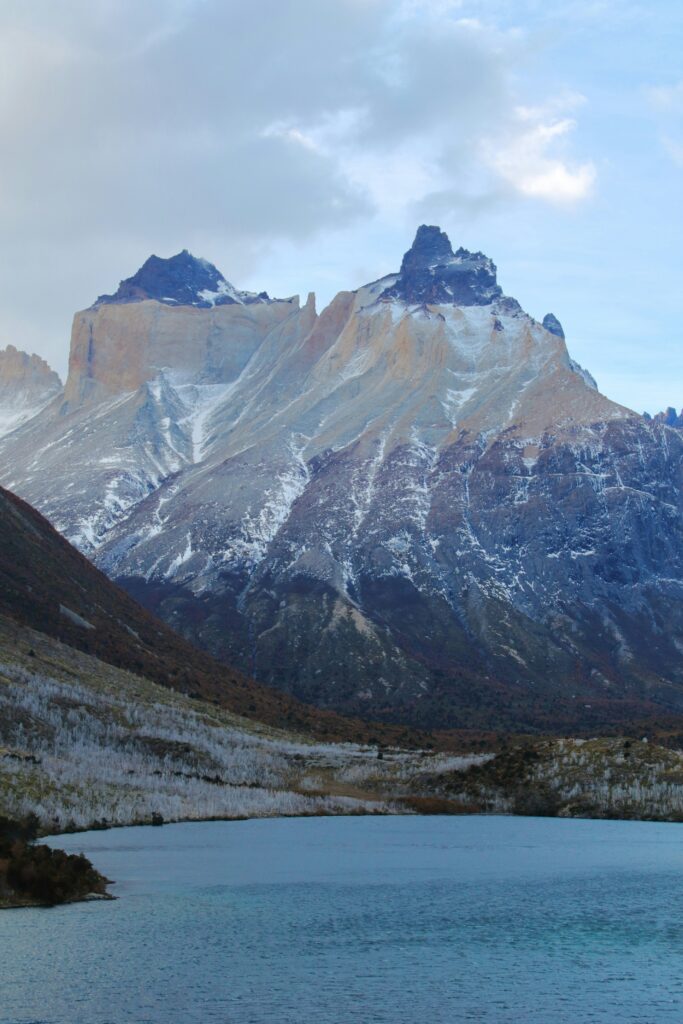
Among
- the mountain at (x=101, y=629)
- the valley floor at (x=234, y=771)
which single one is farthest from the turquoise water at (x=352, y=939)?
the mountain at (x=101, y=629)

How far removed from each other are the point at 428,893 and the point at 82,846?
65.8 ft

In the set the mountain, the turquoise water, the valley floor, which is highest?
the mountain

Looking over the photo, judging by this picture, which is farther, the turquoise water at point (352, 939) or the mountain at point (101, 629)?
the mountain at point (101, 629)

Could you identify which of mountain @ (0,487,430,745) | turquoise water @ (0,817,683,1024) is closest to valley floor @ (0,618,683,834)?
turquoise water @ (0,817,683,1024)

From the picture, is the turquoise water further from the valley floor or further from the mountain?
the mountain

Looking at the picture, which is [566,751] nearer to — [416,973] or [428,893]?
[428,893]

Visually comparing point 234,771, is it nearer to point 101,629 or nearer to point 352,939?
point 101,629

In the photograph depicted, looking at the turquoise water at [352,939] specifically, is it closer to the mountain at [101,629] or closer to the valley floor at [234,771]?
the valley floor at [234,771]

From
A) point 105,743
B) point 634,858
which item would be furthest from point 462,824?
point 105,743

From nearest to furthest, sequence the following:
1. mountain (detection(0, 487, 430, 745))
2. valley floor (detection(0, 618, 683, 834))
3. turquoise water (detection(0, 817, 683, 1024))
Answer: turquoise water (detection(0, 817, 683, 1024)), valley floor (detection(0, 618, 683, 834)), mountain (detection(0, 487, 430, 745))

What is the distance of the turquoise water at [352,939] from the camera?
31547 millimetres

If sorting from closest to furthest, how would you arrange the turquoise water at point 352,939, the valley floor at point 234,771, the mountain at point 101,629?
the turquoise water at point 352,939, the valley floor at point 234,771, the mountain at point 101,629

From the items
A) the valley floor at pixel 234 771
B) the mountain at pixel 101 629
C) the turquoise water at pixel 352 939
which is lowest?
the turquoise water at pixel 352 939

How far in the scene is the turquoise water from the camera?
3155 cm
